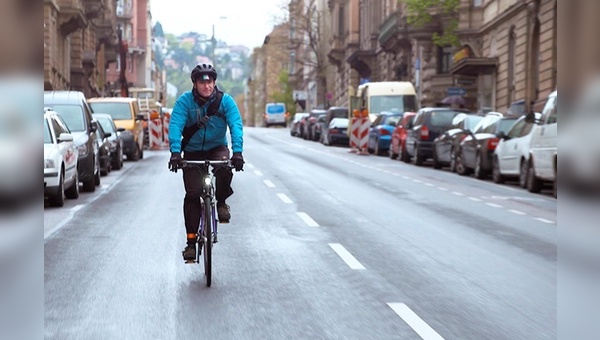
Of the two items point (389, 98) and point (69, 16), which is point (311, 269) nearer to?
point (389, 98)

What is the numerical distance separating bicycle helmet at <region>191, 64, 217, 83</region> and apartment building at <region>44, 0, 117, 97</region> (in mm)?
40016

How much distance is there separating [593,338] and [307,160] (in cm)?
2917

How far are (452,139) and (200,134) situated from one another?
22148 millimetres

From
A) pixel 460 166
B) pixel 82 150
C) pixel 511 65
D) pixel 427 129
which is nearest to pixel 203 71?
pixel 82 150

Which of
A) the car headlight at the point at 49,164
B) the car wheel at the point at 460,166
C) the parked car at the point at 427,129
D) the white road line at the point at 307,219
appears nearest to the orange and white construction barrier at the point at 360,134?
the parked car at the point at 427,129

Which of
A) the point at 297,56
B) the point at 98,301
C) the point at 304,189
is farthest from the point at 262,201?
the point at 297,56

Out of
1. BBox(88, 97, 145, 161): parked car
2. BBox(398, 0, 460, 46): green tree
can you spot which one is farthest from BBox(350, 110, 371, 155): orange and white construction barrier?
BBox(398, 0, 460, 46): green tree

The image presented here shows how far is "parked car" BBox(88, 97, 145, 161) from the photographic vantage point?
36.2 metres

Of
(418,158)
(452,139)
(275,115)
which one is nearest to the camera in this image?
(452,139)

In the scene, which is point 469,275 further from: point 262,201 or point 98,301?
point 262,201

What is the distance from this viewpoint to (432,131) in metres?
35.4

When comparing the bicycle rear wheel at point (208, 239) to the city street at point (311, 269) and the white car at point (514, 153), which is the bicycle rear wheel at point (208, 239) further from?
the white car at point (514, 153)

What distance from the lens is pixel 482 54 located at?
53.1 m

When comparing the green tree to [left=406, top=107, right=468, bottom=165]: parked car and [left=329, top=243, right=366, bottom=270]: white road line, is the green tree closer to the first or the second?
[left=406, top=107, right=468, bottom=165]: parked car
